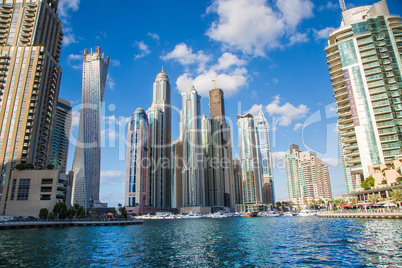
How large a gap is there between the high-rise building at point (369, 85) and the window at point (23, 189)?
422 feet

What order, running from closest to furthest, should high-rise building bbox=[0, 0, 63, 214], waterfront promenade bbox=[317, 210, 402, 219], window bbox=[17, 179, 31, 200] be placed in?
1. waterfront promenade bbox=[317, 210, 402, 219]
2. window bbox=[17, 179, 31, 200]
3. high-rise building bbox=[0, 0, 63, 214]

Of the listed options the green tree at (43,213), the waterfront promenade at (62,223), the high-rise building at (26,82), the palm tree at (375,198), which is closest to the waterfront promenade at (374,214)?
the palm tree at (375,198)

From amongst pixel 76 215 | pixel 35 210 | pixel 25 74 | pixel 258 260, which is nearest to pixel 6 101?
pixel 25 74

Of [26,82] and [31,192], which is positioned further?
[26,82]

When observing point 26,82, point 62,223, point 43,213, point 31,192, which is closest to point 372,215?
point 62,223

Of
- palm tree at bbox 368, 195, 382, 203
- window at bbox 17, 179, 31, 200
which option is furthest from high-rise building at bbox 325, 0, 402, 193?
window at bbox 17, 179, 31, 200

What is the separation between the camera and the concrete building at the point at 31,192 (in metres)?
100

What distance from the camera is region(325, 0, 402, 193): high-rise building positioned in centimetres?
10556

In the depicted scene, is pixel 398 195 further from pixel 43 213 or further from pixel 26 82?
pixel 26 82

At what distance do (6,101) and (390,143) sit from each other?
520ft

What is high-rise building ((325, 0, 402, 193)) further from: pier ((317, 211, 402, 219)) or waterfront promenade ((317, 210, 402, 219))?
waterfront promenade ((317, 210, 402, 219))

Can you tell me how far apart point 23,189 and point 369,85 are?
144 meters

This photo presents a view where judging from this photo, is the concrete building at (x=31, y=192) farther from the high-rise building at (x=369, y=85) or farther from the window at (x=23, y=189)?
the high-rise building at (x=369, y=85)

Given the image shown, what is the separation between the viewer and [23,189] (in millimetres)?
102188
